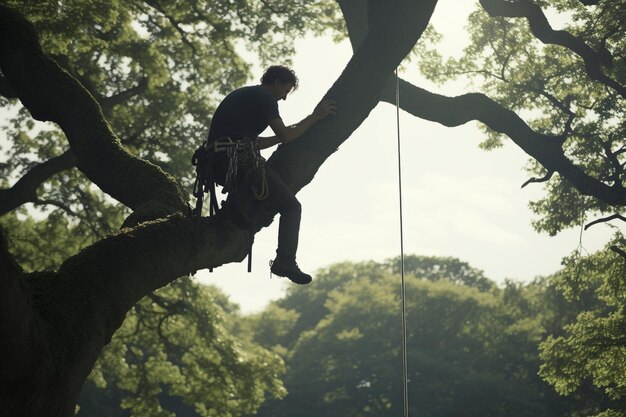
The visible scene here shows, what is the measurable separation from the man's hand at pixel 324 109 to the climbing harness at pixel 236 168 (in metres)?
0.66

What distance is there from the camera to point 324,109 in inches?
244

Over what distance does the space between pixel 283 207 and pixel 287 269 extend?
49 centimetres

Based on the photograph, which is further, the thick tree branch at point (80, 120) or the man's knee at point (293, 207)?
the thick tree branch at point (80, 120)

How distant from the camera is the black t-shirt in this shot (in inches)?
228

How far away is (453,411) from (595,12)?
29358 millimetres

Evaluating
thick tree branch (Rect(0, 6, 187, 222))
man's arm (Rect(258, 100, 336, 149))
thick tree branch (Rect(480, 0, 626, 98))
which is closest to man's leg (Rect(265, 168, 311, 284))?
man's arm (Rect(258, 100, 336, 149))

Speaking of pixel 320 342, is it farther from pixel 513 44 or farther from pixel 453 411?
pixel 513 44

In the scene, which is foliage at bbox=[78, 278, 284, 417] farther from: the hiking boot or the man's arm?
the man's arm

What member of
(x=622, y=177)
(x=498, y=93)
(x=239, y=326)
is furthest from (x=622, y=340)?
(x=239, y=326)

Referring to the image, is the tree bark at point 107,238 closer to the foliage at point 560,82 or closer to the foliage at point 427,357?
the foliage at point 560,82

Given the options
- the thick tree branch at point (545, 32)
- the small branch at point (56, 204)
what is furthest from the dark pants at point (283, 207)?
the small branch at point (56, 204)

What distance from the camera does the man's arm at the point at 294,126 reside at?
19.3 ft

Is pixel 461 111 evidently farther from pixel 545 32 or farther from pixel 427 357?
pixel 427 357

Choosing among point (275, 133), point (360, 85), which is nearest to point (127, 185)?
point (275, 133)
